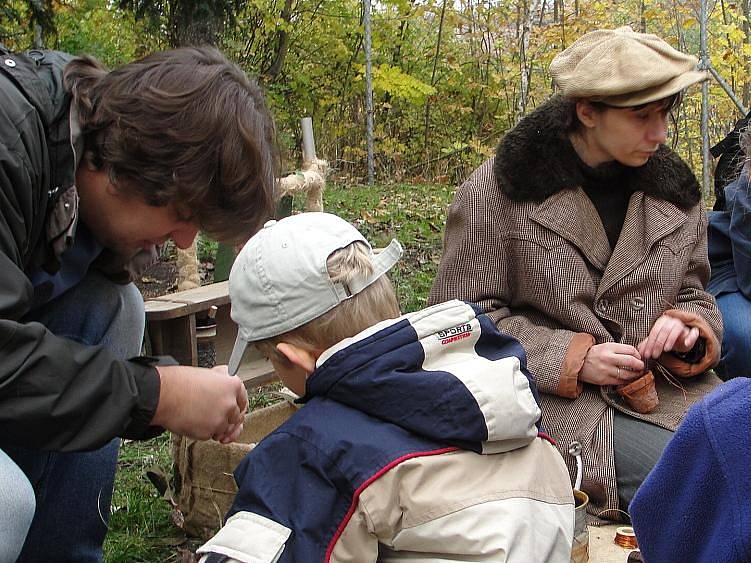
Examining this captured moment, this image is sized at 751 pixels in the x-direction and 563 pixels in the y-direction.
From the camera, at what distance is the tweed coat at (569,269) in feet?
9.02

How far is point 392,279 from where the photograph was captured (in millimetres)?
5484

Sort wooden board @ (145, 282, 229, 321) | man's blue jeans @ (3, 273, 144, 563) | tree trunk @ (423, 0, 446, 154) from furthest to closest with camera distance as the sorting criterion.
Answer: tree trunk @ (423, 0, 446, 154)
wooden board @ (145, 282, 229, 321)
man's blue jeans @ (3, 273, 144, 563)

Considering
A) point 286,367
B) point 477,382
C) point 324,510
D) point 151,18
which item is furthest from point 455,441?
point 151,18

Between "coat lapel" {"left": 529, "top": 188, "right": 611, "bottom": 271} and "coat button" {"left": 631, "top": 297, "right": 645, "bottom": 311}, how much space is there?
14cm

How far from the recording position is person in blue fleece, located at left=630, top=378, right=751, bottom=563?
1000 mm

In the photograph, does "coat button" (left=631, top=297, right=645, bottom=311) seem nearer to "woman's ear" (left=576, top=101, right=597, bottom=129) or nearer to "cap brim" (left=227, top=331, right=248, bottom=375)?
"woman's ear" (left=576, top=101, right=597, bottom=129)

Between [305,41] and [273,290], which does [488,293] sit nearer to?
[273,290]

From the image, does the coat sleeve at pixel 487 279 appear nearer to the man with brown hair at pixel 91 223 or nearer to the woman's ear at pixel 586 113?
the woman's ear at pixel 586 113

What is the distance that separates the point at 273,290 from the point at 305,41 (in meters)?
10.7

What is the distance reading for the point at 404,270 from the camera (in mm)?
5859

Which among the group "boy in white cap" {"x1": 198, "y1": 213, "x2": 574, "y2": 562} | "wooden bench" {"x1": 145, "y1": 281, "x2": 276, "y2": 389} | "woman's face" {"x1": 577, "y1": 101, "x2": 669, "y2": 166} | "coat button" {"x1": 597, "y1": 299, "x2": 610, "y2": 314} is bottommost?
"wooden bench" {"x1": 145, "y1": 281, "x2": 276, "y2": 389}

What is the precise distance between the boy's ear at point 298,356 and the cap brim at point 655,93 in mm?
1459

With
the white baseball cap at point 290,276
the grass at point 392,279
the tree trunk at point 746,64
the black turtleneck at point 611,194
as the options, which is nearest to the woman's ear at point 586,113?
the black turtleneck at point 611,194

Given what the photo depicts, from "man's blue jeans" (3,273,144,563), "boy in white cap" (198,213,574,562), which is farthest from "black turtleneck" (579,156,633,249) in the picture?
"man's blue jeans" (3,273,144,563)
